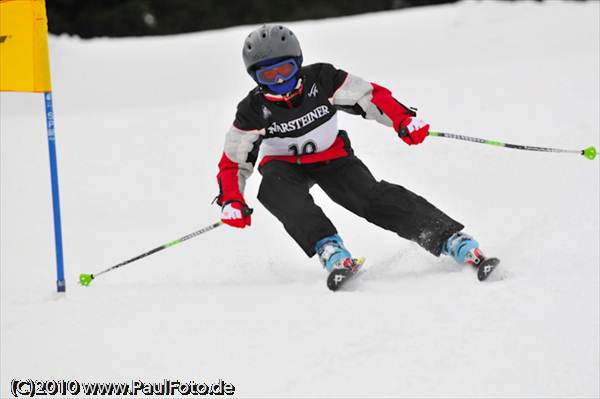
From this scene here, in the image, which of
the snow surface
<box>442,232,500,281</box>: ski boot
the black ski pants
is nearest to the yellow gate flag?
the snow surface

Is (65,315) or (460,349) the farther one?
(65,315)

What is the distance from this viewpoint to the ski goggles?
431 cm

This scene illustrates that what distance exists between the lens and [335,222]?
6371 mm

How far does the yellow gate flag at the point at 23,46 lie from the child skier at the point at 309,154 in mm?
1223

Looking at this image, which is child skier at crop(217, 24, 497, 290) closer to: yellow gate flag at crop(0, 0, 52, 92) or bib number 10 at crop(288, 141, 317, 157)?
bib number 10 at crop(288, 141, 317, 157)

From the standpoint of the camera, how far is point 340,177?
15.3 feet

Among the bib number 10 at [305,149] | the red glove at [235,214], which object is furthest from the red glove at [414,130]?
the red glove at [235,214]

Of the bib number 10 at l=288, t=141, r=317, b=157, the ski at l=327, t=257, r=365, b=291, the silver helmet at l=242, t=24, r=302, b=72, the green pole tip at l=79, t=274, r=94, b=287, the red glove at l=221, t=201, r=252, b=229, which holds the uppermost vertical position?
the silver helmet at l=242, t=24, r=302, b=72

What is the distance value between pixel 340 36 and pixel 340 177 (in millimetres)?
7427

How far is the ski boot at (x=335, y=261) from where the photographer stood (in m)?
3.91

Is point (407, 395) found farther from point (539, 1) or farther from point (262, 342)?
point (539, 1)

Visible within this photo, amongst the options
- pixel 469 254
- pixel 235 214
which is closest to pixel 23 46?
pixel 235 214

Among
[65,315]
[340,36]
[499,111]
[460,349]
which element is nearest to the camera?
[460,349]

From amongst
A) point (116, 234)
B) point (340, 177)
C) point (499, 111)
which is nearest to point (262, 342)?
point (340, 177)
